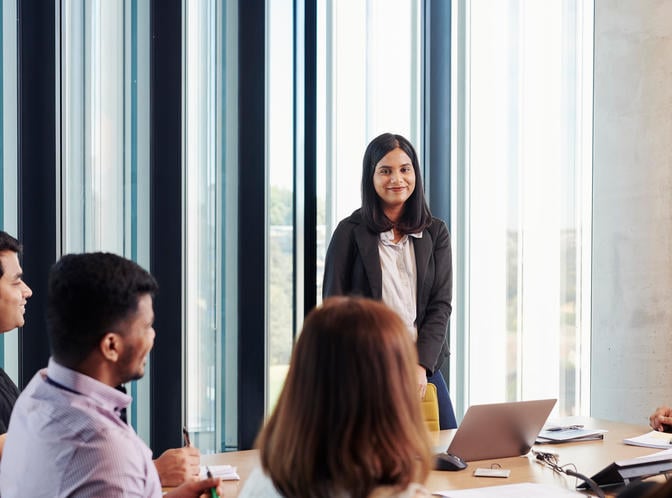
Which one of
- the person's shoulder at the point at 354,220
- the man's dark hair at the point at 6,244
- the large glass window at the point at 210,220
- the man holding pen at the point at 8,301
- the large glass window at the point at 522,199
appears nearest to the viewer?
the man holding pen at the point at 8,301

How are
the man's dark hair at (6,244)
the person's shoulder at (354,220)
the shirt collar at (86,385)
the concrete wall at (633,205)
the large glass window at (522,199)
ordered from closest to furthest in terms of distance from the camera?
the shirt collar at (86,385)
the man's dark hair at (6,244)
the person's shoulder at (354,220)
the concrete wall at (633,205)
the large glass window at (522,199)

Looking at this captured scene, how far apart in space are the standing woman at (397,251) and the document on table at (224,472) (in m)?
1.45

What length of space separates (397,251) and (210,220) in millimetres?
934

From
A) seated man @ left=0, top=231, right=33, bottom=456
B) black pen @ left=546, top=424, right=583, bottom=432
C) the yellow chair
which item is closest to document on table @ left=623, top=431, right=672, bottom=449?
black pen @ left=546, top=424, right=583, bottom=432

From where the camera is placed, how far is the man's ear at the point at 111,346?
5.42 ft

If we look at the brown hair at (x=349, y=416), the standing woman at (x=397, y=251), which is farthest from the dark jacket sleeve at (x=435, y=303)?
the brown hair at (x=349, y=416)

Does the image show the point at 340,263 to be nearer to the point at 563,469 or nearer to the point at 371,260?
the point at 371,260

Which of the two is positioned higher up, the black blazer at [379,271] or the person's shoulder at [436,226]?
the person's shoulder at [436,226]

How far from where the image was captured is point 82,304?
1.64 m

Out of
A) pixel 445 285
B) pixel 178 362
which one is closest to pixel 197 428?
pixel 178 362

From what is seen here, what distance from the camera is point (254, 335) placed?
4.19m

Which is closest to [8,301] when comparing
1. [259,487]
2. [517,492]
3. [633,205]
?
[259,487]

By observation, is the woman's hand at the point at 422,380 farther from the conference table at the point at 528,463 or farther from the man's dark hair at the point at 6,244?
the man's dark hair at the point at 6,244

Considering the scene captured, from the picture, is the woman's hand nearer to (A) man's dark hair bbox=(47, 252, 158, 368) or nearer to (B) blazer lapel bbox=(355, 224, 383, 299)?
(B) blazer lapel bbox=(355, 224, 383, 299)
